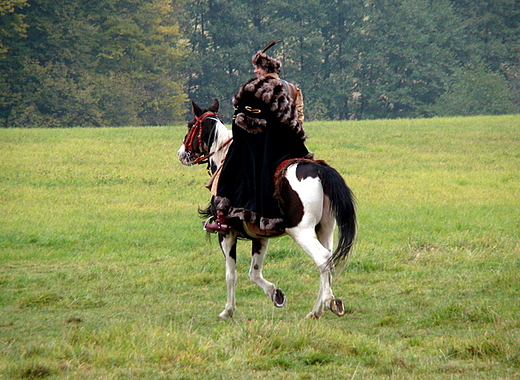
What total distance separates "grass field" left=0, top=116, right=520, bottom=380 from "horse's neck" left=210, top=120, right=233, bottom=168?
159cm

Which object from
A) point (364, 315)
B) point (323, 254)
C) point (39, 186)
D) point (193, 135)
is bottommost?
point (39, 186)

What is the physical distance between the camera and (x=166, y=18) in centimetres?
4916

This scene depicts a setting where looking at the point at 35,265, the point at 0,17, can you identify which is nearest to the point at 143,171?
the point at 35,265

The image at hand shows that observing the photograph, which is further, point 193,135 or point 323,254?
point 193,135

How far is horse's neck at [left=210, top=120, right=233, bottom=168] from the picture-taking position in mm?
7863

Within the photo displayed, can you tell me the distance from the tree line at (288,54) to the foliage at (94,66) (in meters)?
0.08

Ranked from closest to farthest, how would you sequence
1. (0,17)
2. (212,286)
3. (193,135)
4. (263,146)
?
(263,146), (193,135), (212,286), (0,17)

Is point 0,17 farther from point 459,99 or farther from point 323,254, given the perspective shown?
point 323,254

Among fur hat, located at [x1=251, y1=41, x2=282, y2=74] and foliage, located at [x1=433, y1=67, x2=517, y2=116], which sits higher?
fur hat, located at [x1=251, y1=41, x2=282, y2=74]

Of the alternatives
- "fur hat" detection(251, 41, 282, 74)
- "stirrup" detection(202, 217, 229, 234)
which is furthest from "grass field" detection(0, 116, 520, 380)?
"fur hat" detection(251, 41, 282, 74)

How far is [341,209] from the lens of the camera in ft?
22.2

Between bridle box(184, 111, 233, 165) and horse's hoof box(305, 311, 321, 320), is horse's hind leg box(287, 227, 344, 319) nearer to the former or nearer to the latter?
horse's hoof box(305, 311, 321, 320)

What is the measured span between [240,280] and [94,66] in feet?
125

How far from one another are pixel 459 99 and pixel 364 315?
139 feet
